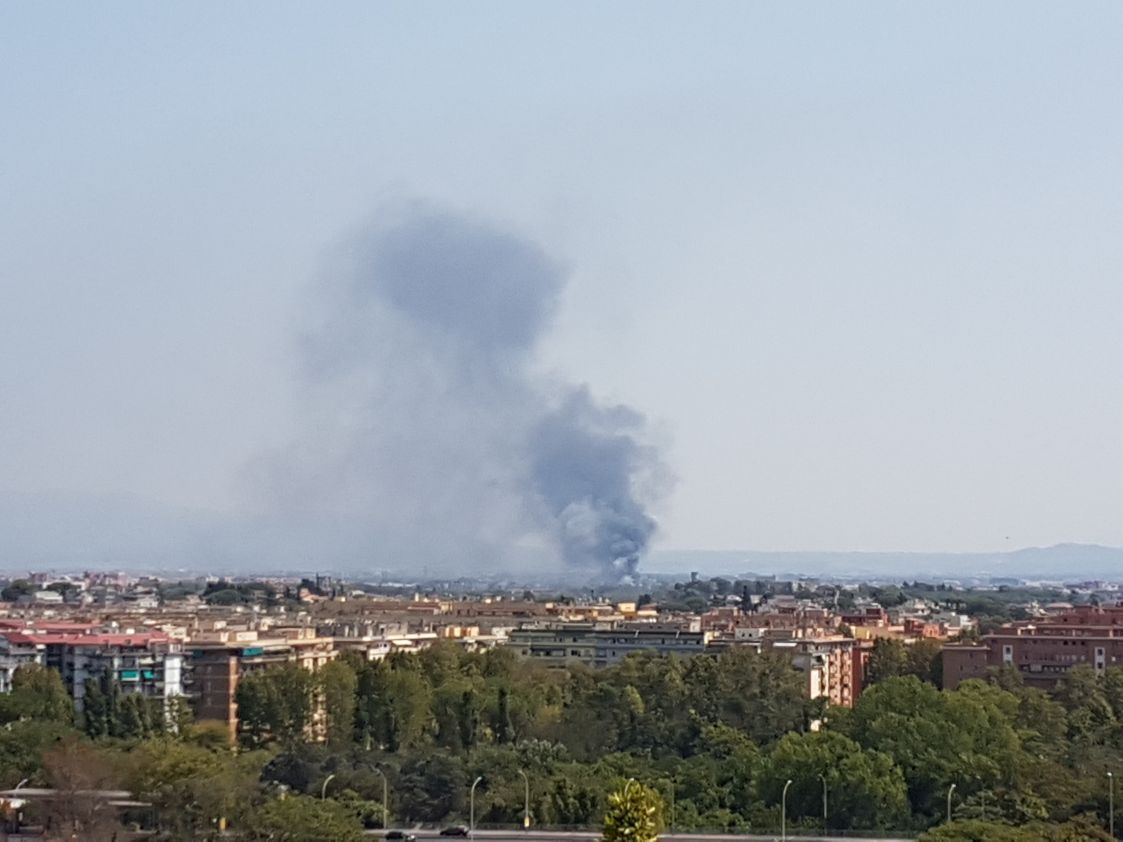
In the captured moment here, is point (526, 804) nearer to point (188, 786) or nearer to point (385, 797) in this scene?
point (385, 797)

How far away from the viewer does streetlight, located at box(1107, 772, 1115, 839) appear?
126 feet

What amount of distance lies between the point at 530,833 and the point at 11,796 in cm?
907

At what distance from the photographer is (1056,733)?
4938 centimetres

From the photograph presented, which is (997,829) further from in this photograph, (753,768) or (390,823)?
(390,823)

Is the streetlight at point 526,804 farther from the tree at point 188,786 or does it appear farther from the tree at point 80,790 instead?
the tree at point 80,790

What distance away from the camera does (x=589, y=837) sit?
38.8 meters

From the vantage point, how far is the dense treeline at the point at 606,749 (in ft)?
131

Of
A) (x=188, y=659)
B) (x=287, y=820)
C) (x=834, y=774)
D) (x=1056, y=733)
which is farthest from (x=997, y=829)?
(x=188, y=659)

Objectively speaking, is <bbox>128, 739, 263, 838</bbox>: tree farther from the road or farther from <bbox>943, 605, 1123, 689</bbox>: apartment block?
<bbox>943, 605, 1123, 689</bbox>: apartment block

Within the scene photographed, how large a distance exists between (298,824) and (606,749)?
50.8 feet

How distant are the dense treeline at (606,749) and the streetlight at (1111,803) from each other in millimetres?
190

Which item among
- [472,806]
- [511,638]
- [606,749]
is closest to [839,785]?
[472,806]

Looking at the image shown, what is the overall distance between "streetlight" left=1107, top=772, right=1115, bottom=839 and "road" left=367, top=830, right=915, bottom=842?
11.2 ft

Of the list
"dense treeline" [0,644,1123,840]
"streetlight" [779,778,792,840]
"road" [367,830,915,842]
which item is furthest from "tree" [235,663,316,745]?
"streetlight" [779,778,792,840]
